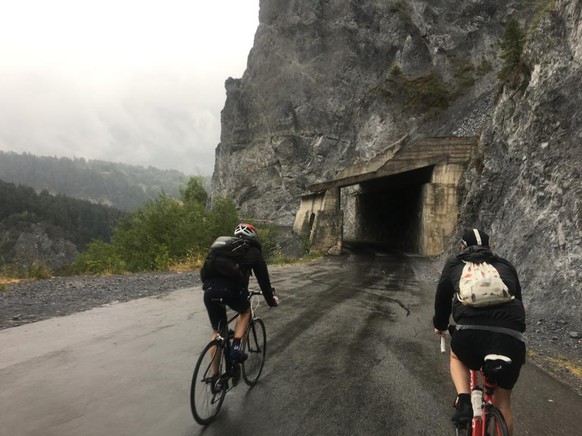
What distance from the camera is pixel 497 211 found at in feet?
49.3

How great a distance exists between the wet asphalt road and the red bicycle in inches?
45.5

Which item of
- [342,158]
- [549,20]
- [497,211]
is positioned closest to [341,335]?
[497,211]

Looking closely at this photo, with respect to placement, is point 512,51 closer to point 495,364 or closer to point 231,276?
point 231,276

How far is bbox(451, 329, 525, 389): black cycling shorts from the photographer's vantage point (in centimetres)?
317

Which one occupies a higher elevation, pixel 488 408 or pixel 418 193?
Result: pixel 418 193

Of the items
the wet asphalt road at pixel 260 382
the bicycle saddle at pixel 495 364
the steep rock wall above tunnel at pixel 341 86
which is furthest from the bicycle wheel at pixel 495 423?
the steep rock wall above tunnel at pixel 341 86

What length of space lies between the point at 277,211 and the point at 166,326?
57.4 metres

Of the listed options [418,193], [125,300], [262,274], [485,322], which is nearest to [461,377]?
[485,322]

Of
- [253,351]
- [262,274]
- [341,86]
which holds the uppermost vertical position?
[341,86]

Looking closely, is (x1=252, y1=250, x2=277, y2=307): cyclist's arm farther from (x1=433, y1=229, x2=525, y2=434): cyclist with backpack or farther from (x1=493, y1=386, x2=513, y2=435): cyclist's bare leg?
(x1=493, y1=386, x2=513, y2=435): cyclist's bare leg

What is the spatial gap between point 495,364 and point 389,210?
37737mm

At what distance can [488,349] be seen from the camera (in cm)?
325

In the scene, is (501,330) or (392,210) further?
(392,210)

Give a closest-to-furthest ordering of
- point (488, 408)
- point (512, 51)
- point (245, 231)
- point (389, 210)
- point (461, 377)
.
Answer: point (488, 408)
point (461, 377)
point (245, 231)
point (512, 51)
point (389, 210)
